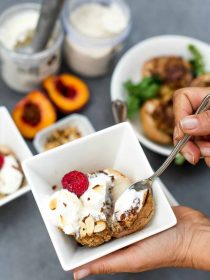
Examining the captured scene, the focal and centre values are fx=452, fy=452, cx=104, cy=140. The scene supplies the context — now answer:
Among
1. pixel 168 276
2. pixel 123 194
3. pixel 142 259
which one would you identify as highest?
pixel 123 194

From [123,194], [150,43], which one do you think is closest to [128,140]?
[123,194]

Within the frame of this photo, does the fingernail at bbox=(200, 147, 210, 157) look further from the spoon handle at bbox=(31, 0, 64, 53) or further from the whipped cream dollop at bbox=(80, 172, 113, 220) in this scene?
the spoon handle at bbox=(31, 0, 64, 53)

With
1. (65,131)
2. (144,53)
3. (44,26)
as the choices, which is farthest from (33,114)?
(144,53)

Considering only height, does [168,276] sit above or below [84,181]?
below

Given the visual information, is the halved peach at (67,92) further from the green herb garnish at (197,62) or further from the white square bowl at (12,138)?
the green herb garnish at (197,62)

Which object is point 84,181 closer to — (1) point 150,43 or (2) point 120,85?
(2) point 120,85

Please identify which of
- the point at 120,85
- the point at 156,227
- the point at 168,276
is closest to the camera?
the point at 156,227
